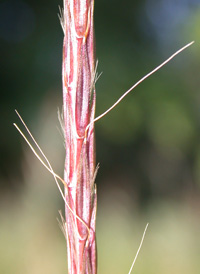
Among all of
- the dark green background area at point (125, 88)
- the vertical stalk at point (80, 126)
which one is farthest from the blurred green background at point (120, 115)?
the vertical stalk at point (80, 126)

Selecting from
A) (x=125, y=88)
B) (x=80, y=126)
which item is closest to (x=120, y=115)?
(x=125, y=88)

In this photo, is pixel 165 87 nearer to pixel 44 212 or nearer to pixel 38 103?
pixel 38 103


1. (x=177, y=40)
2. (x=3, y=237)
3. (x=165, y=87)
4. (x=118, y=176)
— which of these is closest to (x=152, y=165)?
(x=118, y=176)

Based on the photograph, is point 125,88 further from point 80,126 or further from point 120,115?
point 80,126

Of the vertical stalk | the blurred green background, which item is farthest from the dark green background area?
the vertical stalk

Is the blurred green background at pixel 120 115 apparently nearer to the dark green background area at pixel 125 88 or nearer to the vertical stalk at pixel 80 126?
the dark green background area at pixel 125 88
